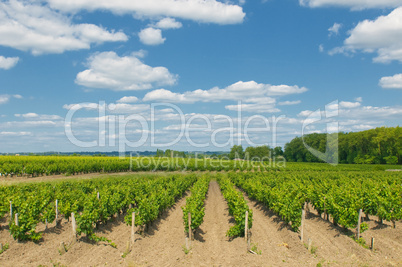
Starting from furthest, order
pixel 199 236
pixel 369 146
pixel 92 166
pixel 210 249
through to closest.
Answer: pixel 369 146 < pixel 92 166 < pixel 199 236 < pixel 210 249

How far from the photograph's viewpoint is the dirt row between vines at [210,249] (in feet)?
37.2

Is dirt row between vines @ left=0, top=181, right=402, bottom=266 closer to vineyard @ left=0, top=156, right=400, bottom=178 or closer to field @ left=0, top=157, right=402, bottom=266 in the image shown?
field @ left=0, top=157, right=402, bottom=266

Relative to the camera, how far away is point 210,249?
13.1 m

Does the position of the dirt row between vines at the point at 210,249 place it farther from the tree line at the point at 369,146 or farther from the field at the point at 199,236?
the tree line at the point at 369,146

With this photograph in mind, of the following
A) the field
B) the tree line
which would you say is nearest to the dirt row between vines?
the field

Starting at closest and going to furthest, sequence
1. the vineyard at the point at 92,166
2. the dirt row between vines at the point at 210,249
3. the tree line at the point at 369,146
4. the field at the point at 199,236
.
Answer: the dirt row between vines at the point at 210,249
the field at the point at 199,236
the vineyard at the point at 92,166
the tree line at the point at 369,146

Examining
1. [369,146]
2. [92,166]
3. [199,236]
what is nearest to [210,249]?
[199,236]

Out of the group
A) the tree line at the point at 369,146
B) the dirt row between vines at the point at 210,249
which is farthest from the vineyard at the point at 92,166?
the dirt row between vines at the point at 210,249

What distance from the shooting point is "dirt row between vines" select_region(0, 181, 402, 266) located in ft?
37.2

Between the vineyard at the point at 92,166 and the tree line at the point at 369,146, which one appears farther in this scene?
the tree line at the point at 369,146

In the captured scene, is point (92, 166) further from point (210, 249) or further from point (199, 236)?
point (210, 249)

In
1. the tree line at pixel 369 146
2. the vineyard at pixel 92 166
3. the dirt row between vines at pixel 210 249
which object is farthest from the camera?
the tree line at pixel 369 146

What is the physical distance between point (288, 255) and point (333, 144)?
105173 mm

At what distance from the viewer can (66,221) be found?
16891 mm
